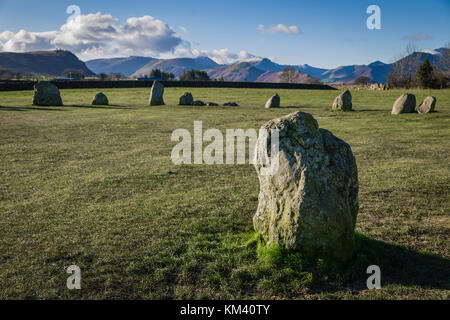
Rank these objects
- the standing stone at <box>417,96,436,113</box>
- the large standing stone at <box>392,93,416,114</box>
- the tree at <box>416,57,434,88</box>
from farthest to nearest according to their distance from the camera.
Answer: the tree at <box>416,57,434,88</box> < the large standing stone at <box>392,93,416,114</box> < the standing stone at <box>417,96,436,113</box>

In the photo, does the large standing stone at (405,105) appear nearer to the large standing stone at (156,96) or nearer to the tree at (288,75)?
the large standing stone at (156,96)

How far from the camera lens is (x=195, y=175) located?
987 cm

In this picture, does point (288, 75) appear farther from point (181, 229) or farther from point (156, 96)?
point (181, 229)

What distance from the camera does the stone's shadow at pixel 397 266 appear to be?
14.7 ft

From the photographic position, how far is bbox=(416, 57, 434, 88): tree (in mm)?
56494

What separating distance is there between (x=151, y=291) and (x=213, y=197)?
365cm

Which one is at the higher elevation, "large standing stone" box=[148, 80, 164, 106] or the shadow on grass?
"large standing stone" box=[148, 80, 164, 106]

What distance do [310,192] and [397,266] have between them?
171cm

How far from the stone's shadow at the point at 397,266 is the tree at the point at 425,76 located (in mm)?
60364

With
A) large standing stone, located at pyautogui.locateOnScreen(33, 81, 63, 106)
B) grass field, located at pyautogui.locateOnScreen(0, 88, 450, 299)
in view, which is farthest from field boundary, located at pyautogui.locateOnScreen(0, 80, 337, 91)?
grass field, located at pyautogui.locateOnScreen(0, 88, 450, 299)

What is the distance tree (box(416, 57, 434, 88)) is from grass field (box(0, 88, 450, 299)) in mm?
51453

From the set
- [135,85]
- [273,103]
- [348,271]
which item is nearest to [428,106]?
[273,103]

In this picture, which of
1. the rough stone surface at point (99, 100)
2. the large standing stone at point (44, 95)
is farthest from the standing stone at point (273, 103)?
the large standing stone at point (44, 95)

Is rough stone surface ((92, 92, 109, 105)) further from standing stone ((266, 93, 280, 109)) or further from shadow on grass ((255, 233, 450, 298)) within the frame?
shadow on grass ((255, 233, 450, 298))
